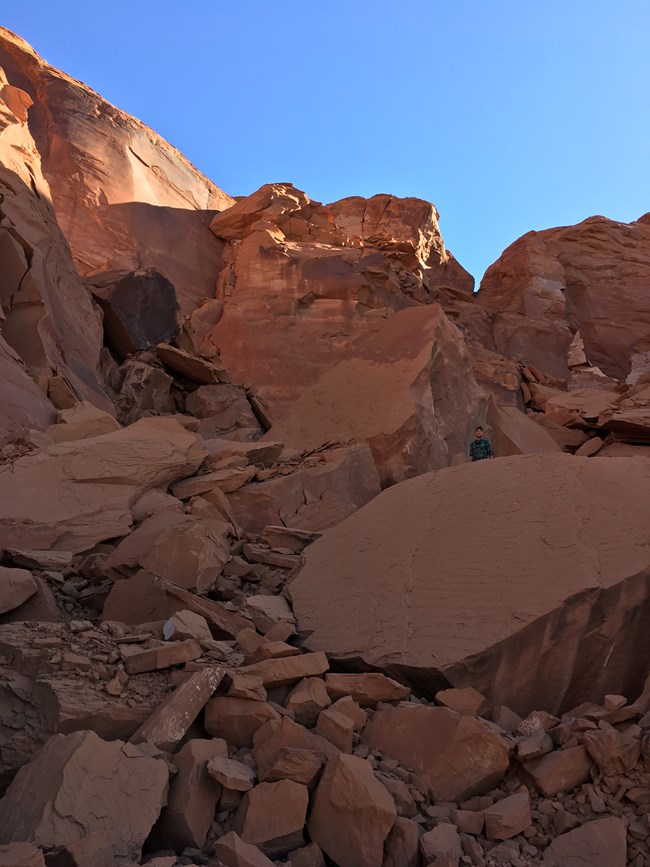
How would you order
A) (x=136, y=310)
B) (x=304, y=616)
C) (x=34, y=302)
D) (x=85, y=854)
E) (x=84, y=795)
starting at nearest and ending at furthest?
1. (x=85, y=854)
2. (x=84, y=795)
3. (x=304, y=616)
4. (x=34, y=302)
5. (x=136, y=310)

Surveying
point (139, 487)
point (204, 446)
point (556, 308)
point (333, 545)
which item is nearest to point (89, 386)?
point (204, 446)

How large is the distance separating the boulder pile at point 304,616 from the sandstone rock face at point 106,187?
19.8 ft

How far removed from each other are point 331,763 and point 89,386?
6.48m

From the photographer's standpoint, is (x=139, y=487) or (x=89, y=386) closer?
(x=139, y=487)

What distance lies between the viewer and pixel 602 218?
979 inches

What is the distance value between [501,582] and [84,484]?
3.03 m

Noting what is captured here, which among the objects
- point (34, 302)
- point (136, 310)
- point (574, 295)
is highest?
point (574, 295)

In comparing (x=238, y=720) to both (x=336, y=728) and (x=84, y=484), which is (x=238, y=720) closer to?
(x=336, y=728)

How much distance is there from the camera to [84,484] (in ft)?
16.4

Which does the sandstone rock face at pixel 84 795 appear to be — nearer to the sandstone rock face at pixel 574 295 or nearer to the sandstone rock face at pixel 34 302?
the sandstone rock face at pixel 34 302

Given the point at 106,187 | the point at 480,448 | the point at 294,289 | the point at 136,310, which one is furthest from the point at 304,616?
the point at 106,187

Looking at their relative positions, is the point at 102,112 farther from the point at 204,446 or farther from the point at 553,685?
the point at 553,685

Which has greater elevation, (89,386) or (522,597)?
(89,386)

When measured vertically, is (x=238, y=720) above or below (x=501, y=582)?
below
